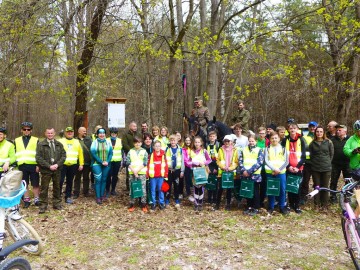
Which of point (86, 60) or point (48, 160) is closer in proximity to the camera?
point (48, 160)

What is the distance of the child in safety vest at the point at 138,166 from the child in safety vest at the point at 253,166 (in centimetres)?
Result: 222

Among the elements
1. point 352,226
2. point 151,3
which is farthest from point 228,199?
point 151,3

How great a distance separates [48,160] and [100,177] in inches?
51.2

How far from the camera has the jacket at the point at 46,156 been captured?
691cm

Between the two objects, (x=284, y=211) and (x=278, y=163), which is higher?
(x=278, y=163)

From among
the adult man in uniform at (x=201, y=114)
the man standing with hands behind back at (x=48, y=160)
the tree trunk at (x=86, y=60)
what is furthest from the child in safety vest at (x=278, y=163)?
the tree trunk at (x=86, y=60)

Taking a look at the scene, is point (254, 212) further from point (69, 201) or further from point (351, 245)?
point (69, 201)

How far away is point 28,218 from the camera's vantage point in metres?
6.70

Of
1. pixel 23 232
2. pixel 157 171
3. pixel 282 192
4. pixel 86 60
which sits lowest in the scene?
pixel 23 232

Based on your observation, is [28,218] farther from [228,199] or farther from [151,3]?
[151,3]

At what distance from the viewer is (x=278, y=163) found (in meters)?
6.93

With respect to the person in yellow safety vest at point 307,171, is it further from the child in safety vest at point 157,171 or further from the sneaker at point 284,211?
the child in safety vest at point 157,171

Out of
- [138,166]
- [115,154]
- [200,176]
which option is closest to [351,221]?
[200,176]

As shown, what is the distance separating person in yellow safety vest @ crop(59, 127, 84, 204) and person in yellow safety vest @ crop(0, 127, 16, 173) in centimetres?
110
